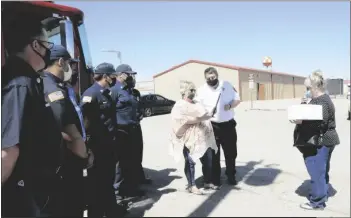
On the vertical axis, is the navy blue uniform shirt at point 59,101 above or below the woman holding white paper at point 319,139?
above

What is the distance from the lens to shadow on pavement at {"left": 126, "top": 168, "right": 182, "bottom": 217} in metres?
4.11

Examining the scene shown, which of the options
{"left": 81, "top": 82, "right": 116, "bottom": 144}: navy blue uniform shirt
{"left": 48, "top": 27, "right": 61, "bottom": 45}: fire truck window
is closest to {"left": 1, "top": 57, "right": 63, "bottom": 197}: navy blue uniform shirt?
{"left": 81, "top": 82, "right": 116, "bottom": 144}: navy blue uniform shirt

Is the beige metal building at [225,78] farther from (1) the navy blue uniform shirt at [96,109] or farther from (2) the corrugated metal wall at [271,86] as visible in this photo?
(1) the navy blue uniform shirt at [96,109]

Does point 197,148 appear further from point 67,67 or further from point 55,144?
point 55,144

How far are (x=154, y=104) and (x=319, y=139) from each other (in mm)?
16380

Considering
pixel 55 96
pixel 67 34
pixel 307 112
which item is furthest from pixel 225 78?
pixel 55 96

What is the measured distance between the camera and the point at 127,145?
4.78 m

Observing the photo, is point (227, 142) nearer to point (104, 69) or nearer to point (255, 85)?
point (104, 69)

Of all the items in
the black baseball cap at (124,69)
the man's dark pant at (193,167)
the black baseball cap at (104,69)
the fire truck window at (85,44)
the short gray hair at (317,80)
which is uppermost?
the fire truck window at (85,44)

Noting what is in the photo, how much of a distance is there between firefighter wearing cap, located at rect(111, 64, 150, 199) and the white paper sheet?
7.19 feet

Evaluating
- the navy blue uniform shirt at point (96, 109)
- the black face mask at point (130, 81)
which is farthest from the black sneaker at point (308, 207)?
the black face mask at point (130, 81)

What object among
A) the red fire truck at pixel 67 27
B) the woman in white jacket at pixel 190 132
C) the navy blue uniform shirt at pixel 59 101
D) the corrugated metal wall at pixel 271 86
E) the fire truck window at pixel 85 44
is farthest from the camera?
the corrugated metal wall at pixel 271 86

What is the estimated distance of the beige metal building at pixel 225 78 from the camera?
116 feet

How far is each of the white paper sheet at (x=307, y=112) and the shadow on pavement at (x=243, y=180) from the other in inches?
58.0
